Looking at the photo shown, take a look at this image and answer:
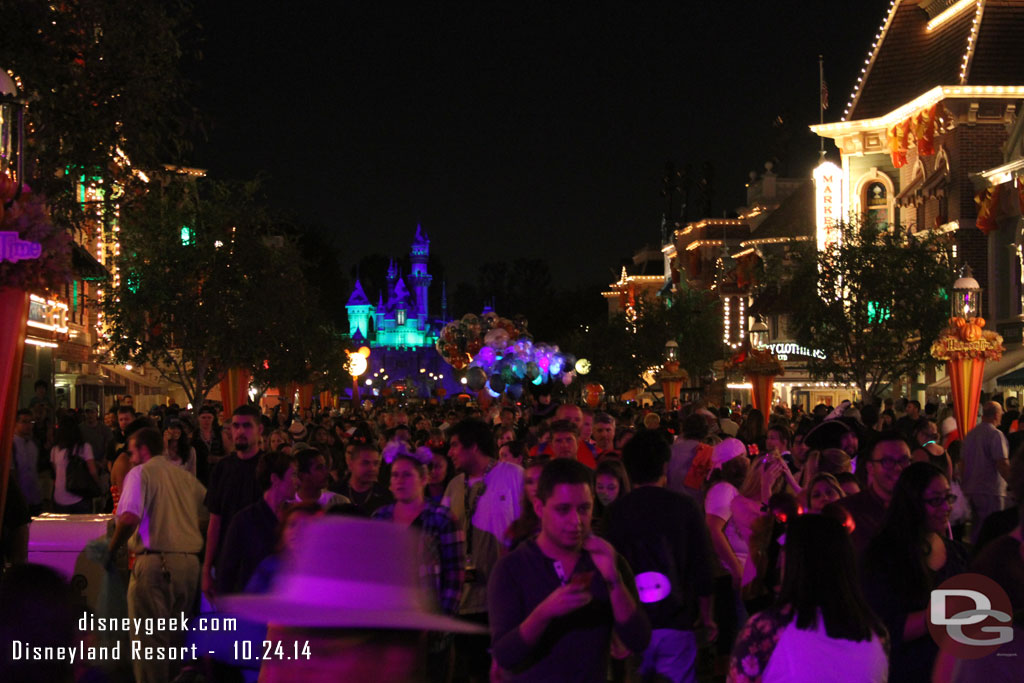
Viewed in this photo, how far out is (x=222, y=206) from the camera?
94.3ft

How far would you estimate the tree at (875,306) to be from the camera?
3275 cm

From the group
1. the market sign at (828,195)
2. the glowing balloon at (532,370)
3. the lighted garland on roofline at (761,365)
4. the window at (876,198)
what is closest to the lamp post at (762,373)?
the lighted garland on roofline at (761,365)

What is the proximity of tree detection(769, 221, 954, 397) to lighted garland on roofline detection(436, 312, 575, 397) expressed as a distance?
6.77 metres

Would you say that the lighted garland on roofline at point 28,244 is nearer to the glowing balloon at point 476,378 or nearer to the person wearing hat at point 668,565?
the person wearing hat at point 668,565

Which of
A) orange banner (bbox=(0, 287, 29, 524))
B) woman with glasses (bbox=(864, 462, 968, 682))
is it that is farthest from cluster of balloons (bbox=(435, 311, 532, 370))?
woman with glasses (bbox=(864, 462, 968, 682))

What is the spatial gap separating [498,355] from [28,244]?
1024 inches

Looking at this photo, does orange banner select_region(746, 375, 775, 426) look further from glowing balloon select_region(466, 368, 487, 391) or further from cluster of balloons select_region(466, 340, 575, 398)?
glowing balloon select_region(466, 368, 487, 391)

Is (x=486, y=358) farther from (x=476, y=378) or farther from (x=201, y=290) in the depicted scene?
(x=201, y=290)

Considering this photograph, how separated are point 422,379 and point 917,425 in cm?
14959

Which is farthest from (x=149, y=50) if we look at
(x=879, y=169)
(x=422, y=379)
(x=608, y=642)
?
(x=422, y=379)

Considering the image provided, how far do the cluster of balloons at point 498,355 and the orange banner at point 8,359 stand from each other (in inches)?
981

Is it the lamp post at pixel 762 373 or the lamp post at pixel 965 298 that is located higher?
the lamp post at pixel 965 298

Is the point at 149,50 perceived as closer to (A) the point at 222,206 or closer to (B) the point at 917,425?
(B) the point at 917,425

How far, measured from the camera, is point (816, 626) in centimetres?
421
